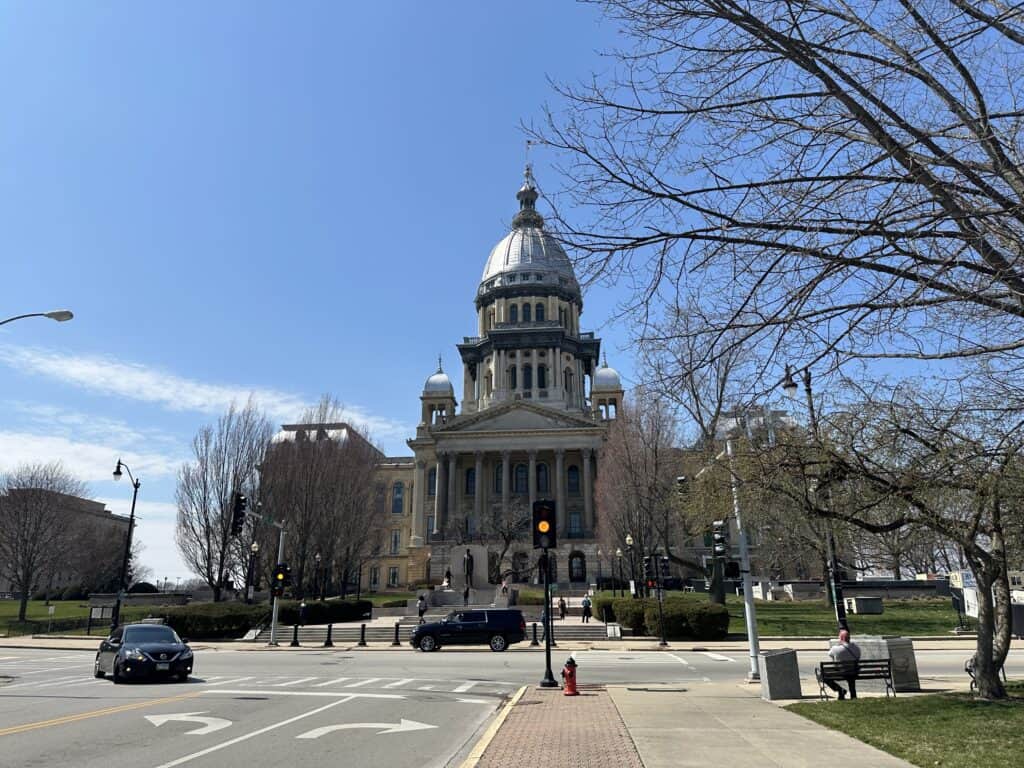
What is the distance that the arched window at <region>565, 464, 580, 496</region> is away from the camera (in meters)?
81.2

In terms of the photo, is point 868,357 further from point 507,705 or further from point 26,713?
point 26,713

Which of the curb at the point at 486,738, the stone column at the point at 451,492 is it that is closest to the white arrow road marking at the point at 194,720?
the curb at the point at 486,738

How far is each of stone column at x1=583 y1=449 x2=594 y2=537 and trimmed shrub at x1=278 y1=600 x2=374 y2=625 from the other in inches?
1260

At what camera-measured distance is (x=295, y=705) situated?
43.7 ft

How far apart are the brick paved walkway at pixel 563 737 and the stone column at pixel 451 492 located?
65.3m

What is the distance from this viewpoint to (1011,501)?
10336 millimetres

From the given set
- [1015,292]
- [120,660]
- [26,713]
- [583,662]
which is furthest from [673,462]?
[1015,292]

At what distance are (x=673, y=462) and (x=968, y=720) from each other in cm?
2934

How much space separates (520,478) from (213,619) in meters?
48.6

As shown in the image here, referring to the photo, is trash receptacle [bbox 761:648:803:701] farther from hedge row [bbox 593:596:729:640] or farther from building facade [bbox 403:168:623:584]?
building facade [bbox 403:168:623:584]

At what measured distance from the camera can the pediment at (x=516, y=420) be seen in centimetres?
7844

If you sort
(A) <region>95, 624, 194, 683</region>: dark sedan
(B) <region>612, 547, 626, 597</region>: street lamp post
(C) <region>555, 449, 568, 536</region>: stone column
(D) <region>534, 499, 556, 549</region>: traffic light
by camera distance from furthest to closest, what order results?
(C) <region>555, 449, 568, 536</region>: stone column < (B) <region>612, 547, 626, 597</region>: street lamp post < (A) <region>95, 624, 194, 683</region>: dark sedan < (D) <region>534, 499, 556, 549</region>: traffic light

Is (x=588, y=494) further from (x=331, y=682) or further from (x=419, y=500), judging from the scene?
(x=331, y=682)

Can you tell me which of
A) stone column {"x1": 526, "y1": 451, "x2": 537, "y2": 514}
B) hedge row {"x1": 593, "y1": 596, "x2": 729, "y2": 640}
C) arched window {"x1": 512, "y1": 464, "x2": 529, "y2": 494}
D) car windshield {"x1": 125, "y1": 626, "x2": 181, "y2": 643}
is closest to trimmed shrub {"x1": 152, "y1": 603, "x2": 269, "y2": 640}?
car windshield {"x1": 125, "y1": 626, "x2": 181, "y2": 643}
